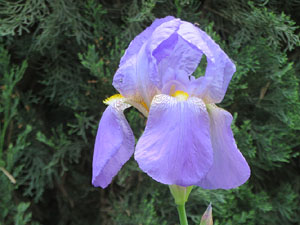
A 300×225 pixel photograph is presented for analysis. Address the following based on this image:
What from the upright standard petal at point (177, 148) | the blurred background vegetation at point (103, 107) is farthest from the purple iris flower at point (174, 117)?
the blurred background vegetation at point (103, 107)

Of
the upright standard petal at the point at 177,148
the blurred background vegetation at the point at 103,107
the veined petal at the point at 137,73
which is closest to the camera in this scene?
the upright standard petal at the point at 177,148

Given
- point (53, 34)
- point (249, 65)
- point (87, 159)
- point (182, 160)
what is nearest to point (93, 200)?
point (87, 159)

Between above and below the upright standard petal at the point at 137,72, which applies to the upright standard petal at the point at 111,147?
below

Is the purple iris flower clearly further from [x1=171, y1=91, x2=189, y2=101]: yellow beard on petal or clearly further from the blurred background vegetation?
the blurred background vegetation

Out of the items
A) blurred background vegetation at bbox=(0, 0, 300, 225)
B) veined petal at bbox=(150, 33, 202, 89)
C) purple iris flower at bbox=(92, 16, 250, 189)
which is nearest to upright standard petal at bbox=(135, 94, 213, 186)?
purple iris flower at bbox=(92, 16, 250, 189)

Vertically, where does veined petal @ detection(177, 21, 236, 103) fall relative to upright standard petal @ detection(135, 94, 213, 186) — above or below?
above

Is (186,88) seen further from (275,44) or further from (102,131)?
(275,44)

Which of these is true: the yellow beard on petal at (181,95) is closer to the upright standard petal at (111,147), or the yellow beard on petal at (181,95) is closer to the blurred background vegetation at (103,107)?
the upright standard petal at (111,147)
